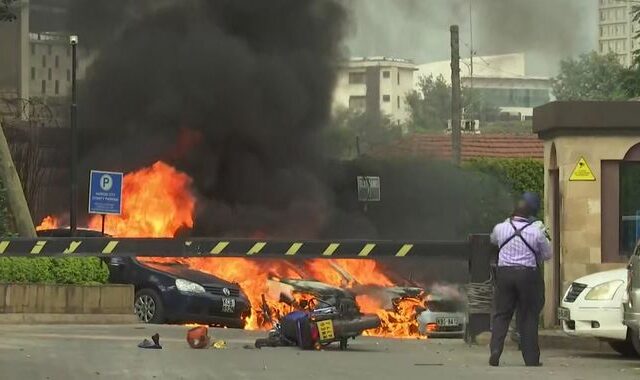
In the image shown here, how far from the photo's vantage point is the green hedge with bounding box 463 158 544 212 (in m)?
37.2

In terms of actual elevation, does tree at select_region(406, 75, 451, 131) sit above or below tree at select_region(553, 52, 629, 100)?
below

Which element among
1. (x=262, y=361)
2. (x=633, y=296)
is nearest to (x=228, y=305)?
(x=262, y=361)

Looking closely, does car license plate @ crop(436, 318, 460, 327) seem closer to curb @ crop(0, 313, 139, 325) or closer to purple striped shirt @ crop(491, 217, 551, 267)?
curb @ crop(0, 313, 139, 325)

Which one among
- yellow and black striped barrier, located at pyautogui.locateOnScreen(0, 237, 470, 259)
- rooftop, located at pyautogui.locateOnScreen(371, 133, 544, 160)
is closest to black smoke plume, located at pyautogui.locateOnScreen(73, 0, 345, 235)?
rooftop, located at pyautogui.locateOnScreen(371, 133, 544, 160)

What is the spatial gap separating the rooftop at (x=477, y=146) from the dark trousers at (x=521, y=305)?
25.2 metres

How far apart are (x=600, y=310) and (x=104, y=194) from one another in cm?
1036

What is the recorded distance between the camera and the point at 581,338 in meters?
14.1

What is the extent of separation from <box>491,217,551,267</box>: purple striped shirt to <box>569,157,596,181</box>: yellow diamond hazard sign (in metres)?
4.41

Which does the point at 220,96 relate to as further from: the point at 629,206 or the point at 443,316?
the point at 629,206

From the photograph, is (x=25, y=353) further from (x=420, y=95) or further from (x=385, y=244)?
(x=420, y=95)

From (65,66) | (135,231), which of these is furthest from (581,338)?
(65,66)

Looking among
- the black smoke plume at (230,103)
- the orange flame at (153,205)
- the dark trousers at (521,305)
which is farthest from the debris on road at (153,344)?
the black smoke plume at (230,103)

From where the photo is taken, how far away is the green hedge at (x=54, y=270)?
55.1 feet

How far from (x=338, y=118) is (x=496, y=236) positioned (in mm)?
23187
